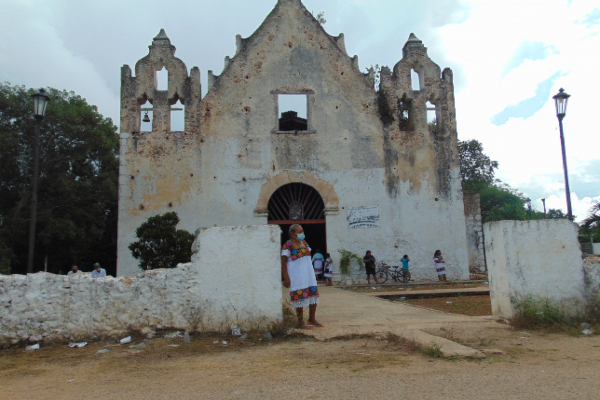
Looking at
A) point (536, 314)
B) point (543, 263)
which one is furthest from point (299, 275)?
point (543, 263)

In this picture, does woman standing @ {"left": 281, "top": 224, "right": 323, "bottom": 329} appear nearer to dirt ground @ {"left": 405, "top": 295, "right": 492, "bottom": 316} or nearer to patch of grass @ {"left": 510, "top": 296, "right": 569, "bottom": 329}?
patch of grass @ {"left": 510, "top": 296, "right": 569, "bottom": 329}

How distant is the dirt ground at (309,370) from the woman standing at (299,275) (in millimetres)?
644

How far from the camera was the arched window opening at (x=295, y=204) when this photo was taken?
49.9ft

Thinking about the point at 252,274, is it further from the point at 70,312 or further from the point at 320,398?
the point at 320,398

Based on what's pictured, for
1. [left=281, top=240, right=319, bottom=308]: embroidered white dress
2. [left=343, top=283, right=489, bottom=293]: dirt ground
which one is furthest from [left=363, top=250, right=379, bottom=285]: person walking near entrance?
[left=281, top=240, right=319, bottom=308]: embroidered white dress

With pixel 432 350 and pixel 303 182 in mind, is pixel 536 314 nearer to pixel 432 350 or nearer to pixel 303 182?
pixel 432 350

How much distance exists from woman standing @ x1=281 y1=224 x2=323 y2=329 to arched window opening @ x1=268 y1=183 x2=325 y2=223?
906 centimetres

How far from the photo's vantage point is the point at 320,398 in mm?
3262

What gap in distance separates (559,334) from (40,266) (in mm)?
22213

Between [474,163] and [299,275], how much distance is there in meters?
31.7

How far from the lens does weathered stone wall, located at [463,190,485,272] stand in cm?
1686

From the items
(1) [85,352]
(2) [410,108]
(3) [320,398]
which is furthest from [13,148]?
(3) [320,398]

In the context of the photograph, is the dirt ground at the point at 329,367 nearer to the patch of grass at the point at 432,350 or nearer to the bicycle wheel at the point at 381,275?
the patch of grass at the point at 432,350

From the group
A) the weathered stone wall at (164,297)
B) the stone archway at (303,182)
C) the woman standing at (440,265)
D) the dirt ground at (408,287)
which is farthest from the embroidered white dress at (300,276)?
the woman standing at (440,265)
